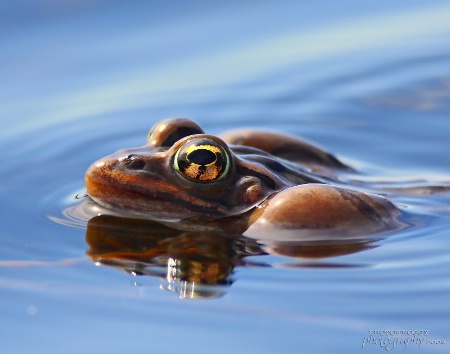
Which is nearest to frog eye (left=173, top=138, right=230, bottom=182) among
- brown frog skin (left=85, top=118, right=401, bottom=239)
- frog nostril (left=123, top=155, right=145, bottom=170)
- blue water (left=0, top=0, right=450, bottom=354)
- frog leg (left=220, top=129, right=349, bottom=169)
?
brown frog skin (left=85, top=118, right=401, bottom=239)

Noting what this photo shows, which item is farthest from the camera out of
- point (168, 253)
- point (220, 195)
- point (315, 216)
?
point (220, 195)

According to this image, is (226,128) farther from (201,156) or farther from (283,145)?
(201,156)

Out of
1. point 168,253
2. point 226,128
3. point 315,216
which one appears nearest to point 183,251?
point 168,253

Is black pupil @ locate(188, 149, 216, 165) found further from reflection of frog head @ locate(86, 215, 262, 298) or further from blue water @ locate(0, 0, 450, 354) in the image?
blue water @ locate(0, 0, 450, 354)

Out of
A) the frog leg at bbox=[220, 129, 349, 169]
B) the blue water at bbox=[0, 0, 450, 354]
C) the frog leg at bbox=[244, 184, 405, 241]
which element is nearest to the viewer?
the blue water at bbox=[0, 0, 450, 354]

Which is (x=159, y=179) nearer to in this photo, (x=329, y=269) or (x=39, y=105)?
(x=329, y=269)
